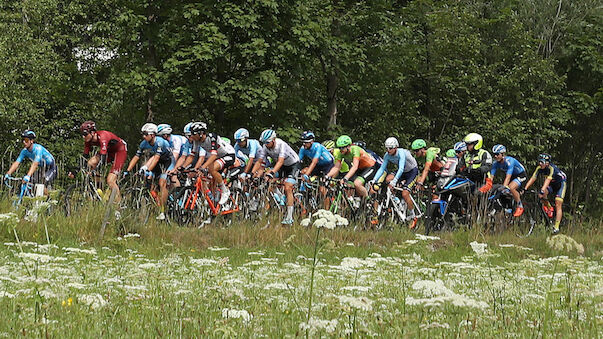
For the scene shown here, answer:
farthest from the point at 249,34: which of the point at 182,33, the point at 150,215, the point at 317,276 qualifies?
the point at 317,276

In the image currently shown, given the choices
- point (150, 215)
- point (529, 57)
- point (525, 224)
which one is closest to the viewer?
point (150, 215)

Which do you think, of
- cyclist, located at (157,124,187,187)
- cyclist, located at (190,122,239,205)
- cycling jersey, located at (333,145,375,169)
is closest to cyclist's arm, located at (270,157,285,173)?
cyclist, located at (190,122,239,205)

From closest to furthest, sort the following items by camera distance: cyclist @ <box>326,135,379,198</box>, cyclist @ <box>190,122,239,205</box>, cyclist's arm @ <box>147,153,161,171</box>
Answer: cyclist's arm @ <box>147,153,161,171</box>
cyclist @ <box>190,122,239,205</box>
cyclist @ <box>326,135,379,198</box>

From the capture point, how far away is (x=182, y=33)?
24828 millimetres

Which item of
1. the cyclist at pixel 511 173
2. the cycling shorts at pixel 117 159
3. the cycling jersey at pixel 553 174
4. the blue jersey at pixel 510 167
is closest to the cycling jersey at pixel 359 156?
the cyclist at pixel 511 173

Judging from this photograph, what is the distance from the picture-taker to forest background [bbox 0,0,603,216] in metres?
24.4

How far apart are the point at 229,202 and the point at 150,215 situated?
2.96 m

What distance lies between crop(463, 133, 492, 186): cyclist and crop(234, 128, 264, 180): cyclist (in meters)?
4.64

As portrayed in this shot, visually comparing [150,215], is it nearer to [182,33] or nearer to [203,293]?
[203,293]

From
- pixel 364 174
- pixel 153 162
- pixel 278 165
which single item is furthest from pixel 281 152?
pixel 153 162

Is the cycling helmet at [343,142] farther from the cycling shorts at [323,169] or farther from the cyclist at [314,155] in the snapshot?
the cycling shorts at [323,169]

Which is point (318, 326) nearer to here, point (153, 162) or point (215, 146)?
point (153, 162)

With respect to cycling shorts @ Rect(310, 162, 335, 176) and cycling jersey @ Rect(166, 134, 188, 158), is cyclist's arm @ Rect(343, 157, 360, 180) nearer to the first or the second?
cycling shorts @ Rect(310, 162, 335, 176)

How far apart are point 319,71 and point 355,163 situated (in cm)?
1371
